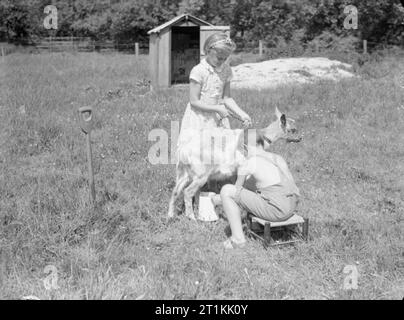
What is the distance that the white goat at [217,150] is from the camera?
15.3 ft

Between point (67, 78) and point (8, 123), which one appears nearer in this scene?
point (8, 123)

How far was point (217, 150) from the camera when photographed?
4.78 m

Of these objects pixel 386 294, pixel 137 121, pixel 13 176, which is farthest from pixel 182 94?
pixel 386 294

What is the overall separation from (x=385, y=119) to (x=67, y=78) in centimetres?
1063

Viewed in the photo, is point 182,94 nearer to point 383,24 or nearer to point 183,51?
point 183,51

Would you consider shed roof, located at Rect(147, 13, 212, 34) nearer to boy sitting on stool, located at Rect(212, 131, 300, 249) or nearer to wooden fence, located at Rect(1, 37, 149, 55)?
boy sitting on stool, located at Rect(212, 131, 300, 249)

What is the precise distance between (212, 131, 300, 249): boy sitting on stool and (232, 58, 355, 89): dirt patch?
28.0 feet

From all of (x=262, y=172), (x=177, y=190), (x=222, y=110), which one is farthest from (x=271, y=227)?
(x=222, y=110)

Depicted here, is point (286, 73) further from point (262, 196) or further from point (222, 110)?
point (262, 196)

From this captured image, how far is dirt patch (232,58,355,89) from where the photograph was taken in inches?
530

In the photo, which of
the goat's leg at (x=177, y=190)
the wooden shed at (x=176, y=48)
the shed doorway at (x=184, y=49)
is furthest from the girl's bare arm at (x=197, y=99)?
the shed doorway at (x=184, y=49)

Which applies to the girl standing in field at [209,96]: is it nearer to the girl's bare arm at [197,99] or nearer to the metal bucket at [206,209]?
the girl's bare arm at [197,99]

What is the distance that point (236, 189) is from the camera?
4328 millimetres

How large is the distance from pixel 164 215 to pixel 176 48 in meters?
12.6
